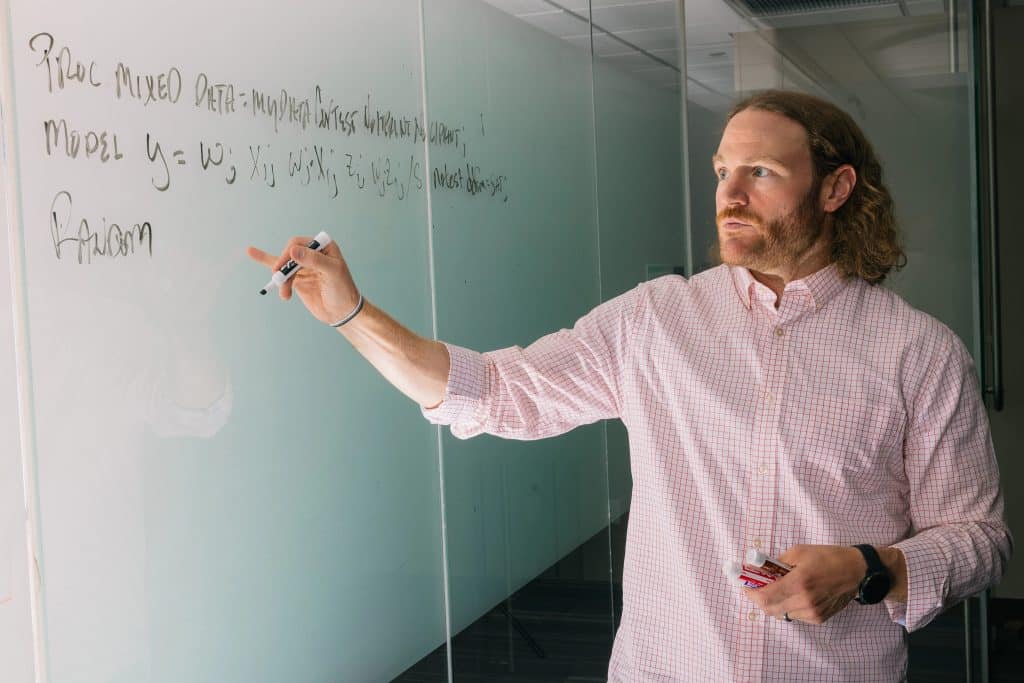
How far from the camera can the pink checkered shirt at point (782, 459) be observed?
1.76 metres

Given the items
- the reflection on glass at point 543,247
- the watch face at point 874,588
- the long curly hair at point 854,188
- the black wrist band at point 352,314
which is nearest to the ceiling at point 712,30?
the reflection on glass at point 543,247

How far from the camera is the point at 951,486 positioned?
68.9 inches

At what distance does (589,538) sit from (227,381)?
151 centimetres

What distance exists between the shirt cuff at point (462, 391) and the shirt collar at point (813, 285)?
0.48 meters

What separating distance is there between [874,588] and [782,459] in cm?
24

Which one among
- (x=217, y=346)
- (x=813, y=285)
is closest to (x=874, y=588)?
(x=813, y=285)

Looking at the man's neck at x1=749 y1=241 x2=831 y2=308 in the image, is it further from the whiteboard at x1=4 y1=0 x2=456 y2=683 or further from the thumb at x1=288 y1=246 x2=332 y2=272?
the whiteboard at x1=4 y1=0 x2=456 y2=683

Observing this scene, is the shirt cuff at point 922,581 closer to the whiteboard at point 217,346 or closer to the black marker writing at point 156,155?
the whiteboard at point 217,346

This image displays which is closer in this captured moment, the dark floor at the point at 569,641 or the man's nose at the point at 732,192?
the man's nose at the point at 732,192

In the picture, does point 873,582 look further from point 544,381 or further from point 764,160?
point 764,160

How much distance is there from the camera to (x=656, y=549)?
186 centimetres

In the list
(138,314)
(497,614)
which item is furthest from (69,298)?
(497,614)

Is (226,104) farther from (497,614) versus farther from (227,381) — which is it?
(497,614)

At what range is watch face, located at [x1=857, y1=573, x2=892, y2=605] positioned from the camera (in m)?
1.66
